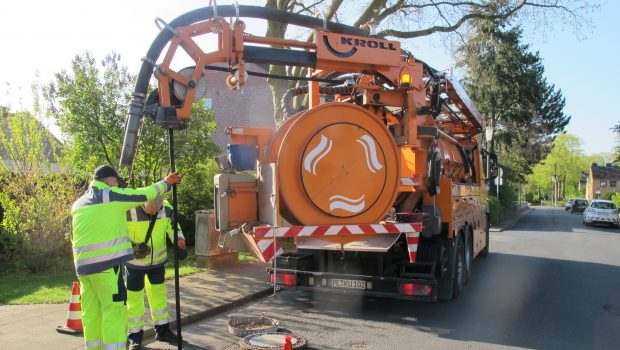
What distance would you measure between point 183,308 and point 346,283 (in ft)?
7.14

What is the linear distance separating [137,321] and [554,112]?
47477 mm

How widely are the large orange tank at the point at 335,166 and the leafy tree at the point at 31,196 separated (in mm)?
5514

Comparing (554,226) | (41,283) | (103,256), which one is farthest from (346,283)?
(554,226)

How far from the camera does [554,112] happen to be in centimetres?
4538

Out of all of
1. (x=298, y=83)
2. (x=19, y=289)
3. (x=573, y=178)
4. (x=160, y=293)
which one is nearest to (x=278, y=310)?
(x=160, y=293)

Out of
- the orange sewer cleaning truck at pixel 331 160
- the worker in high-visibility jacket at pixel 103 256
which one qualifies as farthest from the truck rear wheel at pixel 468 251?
the worker in high-visibility jacket at pixel 103 256

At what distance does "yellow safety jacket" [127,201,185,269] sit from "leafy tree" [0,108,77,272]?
453 cm

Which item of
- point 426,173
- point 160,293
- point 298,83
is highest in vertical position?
point 298,83

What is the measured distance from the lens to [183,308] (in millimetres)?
6543

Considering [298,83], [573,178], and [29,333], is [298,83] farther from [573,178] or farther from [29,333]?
[573,178]

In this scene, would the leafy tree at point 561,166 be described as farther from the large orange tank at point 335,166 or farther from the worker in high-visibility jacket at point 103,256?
the worker in high-visibility jacket at point 103,256

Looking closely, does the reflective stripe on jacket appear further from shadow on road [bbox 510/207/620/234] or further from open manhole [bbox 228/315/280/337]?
shadow on road [bbox 510/207/620/234]

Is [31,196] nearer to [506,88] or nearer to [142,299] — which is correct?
[142,299]

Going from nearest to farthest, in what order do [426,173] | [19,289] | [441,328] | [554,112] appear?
[441,328], [426,173], [19,289], [554,112]
